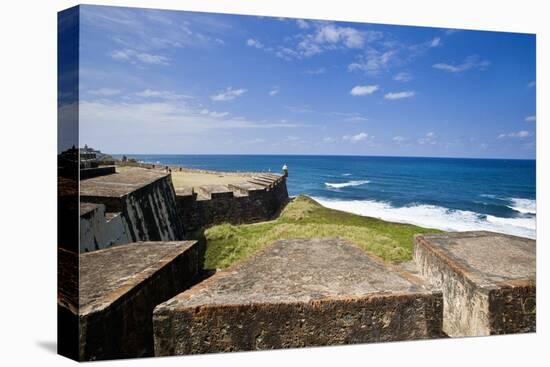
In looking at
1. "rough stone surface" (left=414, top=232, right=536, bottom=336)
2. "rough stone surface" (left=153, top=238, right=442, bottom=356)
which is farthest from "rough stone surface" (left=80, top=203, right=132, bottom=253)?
"rough stone surface" (left=414, top=232, right=536, bottom=336)

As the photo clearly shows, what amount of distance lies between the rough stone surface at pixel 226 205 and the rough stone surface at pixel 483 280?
Result: 533 centimetres

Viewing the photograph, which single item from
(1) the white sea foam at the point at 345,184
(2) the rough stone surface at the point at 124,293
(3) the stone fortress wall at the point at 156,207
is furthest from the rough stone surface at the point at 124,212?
(1) the white sea foam at the point at 345,184

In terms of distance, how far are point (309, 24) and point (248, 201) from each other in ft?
17.6

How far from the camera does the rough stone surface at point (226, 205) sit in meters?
9.36

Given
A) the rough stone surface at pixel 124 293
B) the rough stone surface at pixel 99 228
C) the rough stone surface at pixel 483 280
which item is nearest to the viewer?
the rough stone surface at pixel 124 293

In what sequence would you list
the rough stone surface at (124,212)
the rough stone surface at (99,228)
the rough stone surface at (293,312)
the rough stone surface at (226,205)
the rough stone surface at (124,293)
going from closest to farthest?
the rough stone surface at (293,312), the rough stone surface at (124,293), the rough stone surface at (99,228), the rough stone surface at (124,212), the rough stone surface at (226,205)

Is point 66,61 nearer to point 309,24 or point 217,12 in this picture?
point 217,12

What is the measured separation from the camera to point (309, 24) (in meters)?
5.33

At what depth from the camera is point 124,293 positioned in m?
3.09

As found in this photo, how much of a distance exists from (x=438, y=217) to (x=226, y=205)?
4.67m

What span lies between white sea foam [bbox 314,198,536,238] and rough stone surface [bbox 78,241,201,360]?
14.2 ft

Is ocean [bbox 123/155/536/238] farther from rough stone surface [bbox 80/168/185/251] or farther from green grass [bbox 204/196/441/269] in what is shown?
rough stone surface [bbox 80/168/185/251]

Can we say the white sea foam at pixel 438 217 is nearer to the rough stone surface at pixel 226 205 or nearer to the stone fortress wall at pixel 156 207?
the rough stone surface at pixel 226 205

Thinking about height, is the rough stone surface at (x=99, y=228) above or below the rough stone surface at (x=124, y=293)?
above
